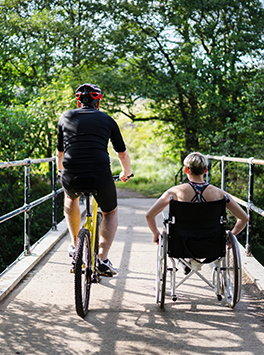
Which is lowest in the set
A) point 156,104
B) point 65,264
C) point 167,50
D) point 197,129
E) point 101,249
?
point 65,264

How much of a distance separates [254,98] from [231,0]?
338 cm

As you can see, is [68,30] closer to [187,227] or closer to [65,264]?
[65,264]

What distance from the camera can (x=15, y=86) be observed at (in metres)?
15.1

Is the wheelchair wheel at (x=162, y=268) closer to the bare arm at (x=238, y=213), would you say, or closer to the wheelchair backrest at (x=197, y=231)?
the wheelchair backrest at (x=197, y=231)

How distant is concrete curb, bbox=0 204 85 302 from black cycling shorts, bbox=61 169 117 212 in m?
1.08

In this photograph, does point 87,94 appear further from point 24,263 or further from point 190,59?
point 190,59

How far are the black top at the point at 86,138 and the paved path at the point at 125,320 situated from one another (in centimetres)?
118

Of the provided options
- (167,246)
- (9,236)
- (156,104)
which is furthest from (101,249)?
(156,104)

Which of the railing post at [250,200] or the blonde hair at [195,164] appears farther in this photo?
the railing post at [250,200]

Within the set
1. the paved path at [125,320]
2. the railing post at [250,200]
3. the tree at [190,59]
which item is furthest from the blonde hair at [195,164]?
the tree at [190,59]

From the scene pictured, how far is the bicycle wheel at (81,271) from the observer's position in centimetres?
310

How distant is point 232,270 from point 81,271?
123 cm

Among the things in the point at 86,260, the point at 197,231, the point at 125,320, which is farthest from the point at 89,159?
the point at 125,320

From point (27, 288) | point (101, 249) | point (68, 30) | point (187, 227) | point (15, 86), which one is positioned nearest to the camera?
point (187, 227)
